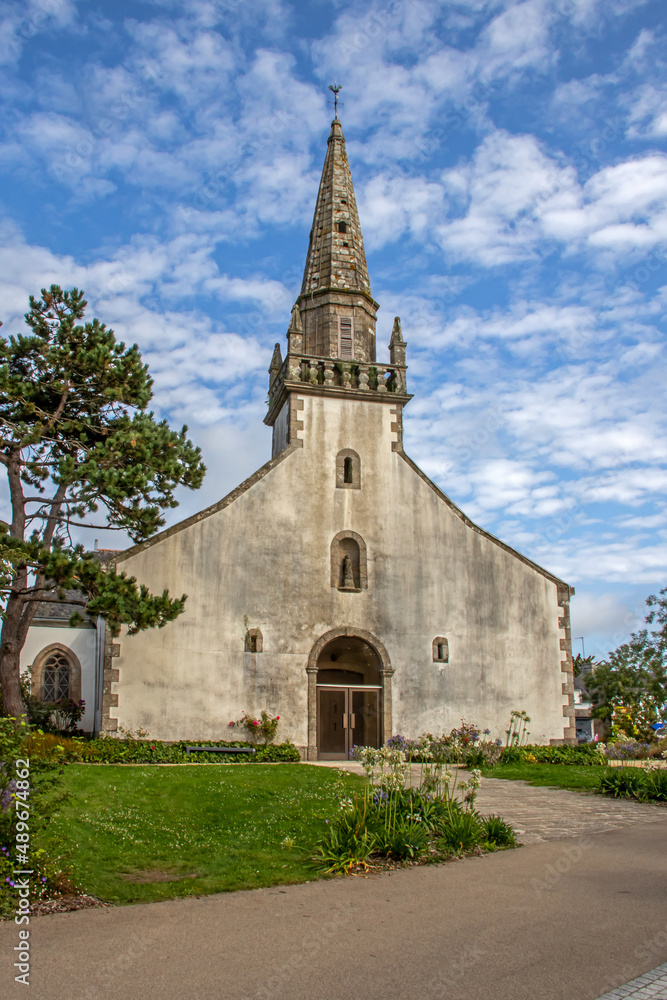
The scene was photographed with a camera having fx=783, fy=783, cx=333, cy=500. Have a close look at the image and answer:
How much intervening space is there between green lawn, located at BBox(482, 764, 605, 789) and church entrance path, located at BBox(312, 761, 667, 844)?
0.73 metres

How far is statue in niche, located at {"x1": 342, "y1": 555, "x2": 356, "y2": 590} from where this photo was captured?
23391mm

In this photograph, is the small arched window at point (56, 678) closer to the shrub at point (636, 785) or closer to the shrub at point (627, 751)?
the shrub at point (627, 751)

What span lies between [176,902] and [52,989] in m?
2.12

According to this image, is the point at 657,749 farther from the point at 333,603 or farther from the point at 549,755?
the point at 333,603

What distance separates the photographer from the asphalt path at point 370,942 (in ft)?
16.8

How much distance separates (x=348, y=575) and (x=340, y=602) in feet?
2.79

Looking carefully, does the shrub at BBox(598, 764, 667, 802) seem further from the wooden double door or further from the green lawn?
the wooden double door

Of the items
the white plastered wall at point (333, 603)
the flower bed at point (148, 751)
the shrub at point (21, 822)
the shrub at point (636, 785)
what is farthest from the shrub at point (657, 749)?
the shrub at point (21, 822)

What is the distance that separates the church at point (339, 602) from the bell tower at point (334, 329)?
0.08m

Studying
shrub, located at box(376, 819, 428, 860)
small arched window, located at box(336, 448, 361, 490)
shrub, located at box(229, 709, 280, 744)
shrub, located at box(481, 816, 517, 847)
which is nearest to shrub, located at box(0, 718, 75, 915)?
shrub, located at box(376, 819, 428, 860)

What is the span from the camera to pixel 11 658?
1977 cm

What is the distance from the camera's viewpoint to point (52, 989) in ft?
16.4

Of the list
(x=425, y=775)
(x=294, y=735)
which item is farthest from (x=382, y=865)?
(x=294, y=735)

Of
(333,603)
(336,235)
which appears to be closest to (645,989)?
(333,603)
